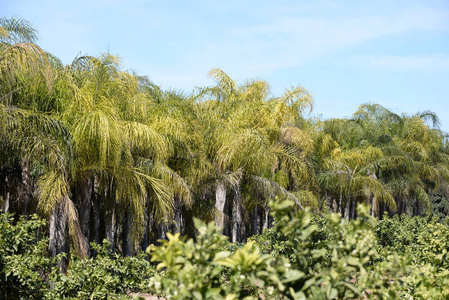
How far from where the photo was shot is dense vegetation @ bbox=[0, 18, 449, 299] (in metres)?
3.11

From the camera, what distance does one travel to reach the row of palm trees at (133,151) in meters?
9.51

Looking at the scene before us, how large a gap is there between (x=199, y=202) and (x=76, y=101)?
4990 millimetres

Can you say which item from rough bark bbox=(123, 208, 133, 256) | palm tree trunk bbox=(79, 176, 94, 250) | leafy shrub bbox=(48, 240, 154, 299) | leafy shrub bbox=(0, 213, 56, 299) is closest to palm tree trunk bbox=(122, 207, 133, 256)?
rough bark bbox=(123, 208, 133, 256)

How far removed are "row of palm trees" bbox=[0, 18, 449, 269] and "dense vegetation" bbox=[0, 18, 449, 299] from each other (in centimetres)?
4

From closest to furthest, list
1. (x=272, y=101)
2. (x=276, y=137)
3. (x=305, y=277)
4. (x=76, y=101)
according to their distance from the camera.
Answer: (x=305, y=277)
(x=76, y=101)
(x=276, y=137)
(x=272, y=101)

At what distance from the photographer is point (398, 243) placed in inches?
602

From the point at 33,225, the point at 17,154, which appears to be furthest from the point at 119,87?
the point at 33,225

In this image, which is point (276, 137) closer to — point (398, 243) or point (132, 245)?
point (398, 243)

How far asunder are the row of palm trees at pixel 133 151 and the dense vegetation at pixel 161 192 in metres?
0.04

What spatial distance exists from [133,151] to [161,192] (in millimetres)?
1876

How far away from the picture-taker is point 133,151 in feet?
40.2

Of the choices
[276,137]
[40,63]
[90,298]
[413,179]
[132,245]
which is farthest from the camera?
[413,179]

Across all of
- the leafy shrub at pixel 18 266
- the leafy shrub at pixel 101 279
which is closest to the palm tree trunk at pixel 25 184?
the leafy shrub at pixel 18 266

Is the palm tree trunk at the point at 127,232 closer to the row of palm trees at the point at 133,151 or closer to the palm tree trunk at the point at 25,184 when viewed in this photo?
the row of palm trees at the point at 133,151
